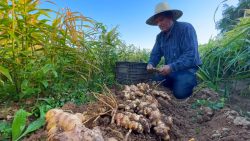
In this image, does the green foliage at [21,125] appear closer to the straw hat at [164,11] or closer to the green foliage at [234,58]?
the green foliage at [234,58]

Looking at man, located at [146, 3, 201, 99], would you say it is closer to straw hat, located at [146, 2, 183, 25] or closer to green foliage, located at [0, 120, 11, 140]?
straw hat, located at [146, 2, 183, 25]

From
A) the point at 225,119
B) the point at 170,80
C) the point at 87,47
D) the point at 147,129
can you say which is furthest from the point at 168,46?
the point at 147,129

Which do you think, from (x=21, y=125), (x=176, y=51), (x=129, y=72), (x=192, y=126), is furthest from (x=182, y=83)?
(x=21, y=125)

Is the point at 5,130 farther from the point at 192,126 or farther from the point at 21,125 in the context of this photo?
the point at 192,126

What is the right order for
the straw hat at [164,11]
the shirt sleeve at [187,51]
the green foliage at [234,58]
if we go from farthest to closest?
the straw hat at [164,11] → the shirt sleeve at [187,51] → the green foliage at [234,58]

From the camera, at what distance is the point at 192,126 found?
2682 mm

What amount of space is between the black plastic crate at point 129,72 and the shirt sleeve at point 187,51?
425mm

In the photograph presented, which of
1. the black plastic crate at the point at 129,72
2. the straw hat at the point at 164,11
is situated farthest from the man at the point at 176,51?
the black plastic crate at the point at 129,72

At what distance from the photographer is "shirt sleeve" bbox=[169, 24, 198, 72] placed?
168 inches

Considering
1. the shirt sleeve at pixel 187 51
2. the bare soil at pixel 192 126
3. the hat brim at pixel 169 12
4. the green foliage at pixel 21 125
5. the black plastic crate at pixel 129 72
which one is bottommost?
the bare soil at pixel 192 126

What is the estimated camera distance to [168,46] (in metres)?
4.72

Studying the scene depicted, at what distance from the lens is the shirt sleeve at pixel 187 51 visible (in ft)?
14.0

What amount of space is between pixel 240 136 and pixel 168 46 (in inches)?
102

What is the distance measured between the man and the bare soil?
2.82ft
